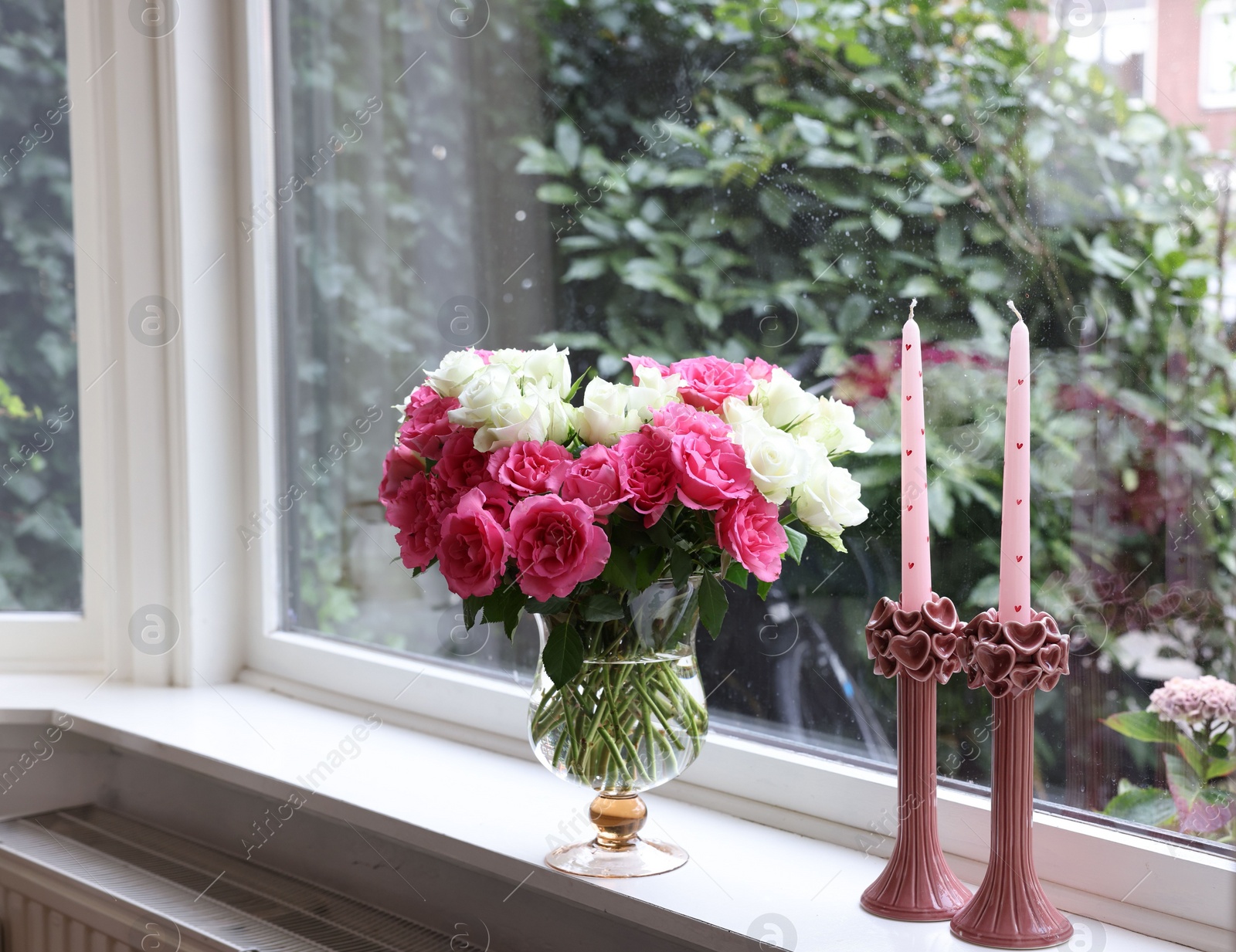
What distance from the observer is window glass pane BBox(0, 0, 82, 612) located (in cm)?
156

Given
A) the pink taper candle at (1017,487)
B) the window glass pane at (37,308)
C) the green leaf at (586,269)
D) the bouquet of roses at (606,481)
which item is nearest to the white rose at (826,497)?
the bouquet of roses at (606,481)

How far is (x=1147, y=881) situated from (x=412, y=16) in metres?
1.22

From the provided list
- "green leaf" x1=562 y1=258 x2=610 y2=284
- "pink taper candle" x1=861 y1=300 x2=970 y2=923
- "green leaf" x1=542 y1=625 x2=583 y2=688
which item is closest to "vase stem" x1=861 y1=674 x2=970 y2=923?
"pink taper candle" x1=861 y1=300 x2=970 y2=923

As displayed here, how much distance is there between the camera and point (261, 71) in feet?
4.88

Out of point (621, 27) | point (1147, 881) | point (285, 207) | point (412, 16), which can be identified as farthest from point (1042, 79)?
point (285, 207)

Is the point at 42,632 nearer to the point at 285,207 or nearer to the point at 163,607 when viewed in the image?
the point at 163,607

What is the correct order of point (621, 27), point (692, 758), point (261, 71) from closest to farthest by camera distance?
point (692, 758)
point (621, 27)
point (261, 71)

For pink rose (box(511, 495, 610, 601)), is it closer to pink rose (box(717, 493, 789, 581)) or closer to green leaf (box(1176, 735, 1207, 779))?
pink rose (box(717, 493, 789, 581))

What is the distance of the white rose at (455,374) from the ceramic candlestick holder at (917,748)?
0.35 metres

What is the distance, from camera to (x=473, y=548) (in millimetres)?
763

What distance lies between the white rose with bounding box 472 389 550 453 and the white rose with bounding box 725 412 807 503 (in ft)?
0.49

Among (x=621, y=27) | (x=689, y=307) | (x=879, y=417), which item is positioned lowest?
(x=879, y=417)

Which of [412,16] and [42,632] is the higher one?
[412,16]

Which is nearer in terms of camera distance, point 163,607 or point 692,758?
point 692,758
